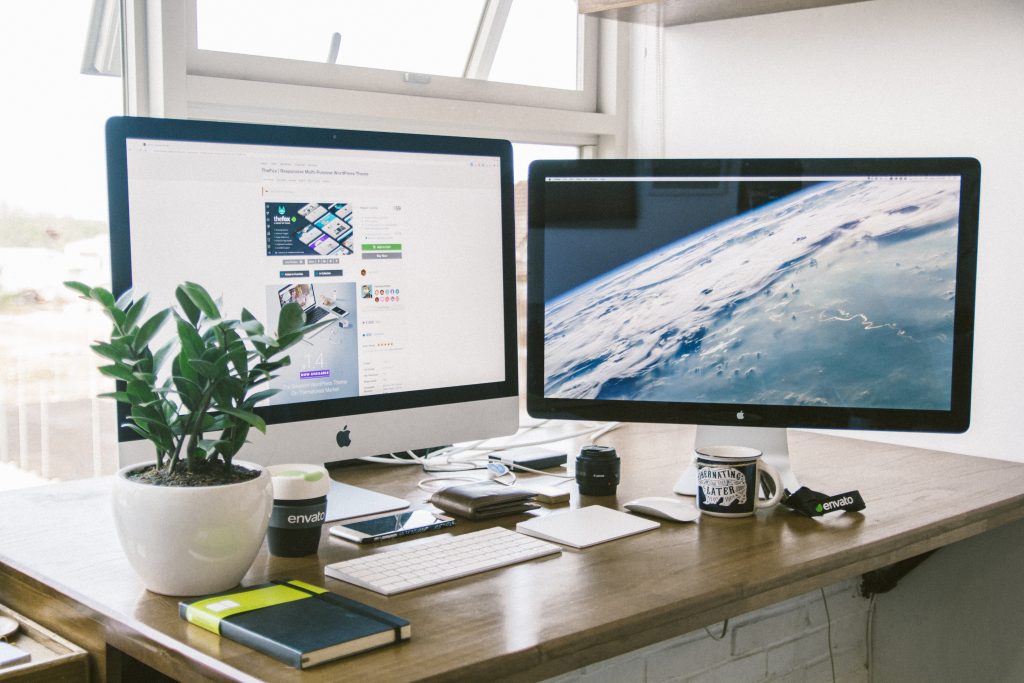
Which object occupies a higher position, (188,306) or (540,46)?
(540,46)

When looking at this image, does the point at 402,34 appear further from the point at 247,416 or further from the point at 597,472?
the point at 247,416

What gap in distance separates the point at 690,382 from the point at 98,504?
846 mm

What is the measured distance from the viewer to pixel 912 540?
1.31 m

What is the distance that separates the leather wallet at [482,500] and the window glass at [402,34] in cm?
96

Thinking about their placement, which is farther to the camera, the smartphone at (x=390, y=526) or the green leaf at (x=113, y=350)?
the smartphone at (x=390, y=526)

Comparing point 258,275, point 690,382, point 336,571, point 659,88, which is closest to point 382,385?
point 258,275

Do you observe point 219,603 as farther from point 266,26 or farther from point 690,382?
point 266,26

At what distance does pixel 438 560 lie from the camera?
1.15 meters

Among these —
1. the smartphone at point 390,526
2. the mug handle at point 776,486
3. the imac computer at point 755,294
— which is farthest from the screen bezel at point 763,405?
the smartphone at point 390,526

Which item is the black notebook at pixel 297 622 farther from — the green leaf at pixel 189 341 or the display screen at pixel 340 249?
the display screen at pixel 340 249

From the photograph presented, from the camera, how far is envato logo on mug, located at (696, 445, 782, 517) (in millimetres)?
1365

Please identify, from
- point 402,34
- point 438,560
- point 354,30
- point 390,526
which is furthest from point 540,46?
point 438,560

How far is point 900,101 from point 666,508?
1.13 meters

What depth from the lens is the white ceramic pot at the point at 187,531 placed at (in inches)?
39.0
